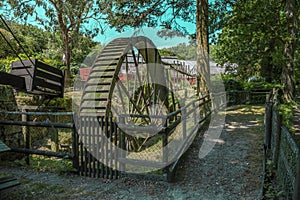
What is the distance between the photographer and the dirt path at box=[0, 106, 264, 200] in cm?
336

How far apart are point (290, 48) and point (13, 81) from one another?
10957mm

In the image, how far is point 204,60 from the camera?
29.0 ft

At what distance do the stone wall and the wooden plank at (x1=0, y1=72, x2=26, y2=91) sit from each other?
0.52 feet

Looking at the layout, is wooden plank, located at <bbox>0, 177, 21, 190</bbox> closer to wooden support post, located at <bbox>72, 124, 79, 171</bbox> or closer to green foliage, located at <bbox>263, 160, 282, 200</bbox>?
wooden support post, located at <bbox>72, 124, 79, 171</bbox>

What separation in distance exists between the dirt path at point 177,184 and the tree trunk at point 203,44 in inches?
167

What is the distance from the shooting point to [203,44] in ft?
28.9

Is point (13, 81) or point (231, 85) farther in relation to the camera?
point (231, 85)

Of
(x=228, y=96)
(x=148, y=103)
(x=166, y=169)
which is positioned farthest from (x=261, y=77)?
(x=166, y=169)

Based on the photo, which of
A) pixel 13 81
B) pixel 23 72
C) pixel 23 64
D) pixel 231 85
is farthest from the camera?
pixel 231 85

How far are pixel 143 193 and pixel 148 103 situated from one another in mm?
3663

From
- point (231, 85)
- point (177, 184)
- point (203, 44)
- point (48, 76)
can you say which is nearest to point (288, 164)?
Answer: point (177, 184)

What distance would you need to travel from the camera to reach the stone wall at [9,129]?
183 inches

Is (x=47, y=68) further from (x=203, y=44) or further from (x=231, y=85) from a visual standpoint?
(x=231, y=85)

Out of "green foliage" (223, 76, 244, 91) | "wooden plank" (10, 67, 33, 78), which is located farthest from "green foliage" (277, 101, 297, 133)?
"green foliage" (223, 76, 244, 91)
